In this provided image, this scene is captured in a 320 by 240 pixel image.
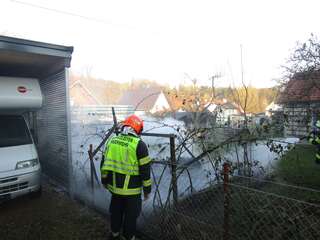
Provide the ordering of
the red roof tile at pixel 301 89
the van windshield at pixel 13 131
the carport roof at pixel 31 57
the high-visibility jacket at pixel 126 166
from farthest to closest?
→ 1. the red roof tile at pixel 301 89
2. the van windshield at pixel 13 131
3. the carport roof at pixel 31 57
4. the high-visibility jacket at pixel 126 166

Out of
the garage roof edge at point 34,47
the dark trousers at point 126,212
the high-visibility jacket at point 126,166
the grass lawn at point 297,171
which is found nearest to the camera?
the high-visibility jacket at point 126,166

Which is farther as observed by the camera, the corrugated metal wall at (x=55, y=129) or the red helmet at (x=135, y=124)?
the corrugated metal wall at (x=55, y=129)

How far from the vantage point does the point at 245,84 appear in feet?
17.9

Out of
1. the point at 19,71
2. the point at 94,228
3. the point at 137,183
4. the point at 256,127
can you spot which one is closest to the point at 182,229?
the point at 137,183

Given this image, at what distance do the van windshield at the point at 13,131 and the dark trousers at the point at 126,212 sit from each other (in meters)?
3.48

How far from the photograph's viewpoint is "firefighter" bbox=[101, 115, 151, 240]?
134 inches

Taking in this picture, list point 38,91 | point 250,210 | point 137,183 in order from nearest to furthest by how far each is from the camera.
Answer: point 137,183 → point 250,210 → point 38,91

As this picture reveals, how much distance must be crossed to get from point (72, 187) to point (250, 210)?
3.94 meters

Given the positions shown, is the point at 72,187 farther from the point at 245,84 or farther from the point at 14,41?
the point at 245,84

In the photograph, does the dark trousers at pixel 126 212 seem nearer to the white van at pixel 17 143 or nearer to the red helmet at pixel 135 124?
the red helmet at pixel 135 124

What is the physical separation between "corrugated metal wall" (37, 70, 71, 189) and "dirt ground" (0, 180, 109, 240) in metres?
0.75

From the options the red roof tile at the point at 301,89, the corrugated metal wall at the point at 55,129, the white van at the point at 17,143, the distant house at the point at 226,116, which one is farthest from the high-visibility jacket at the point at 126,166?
the red roof tile at the point at 301,89

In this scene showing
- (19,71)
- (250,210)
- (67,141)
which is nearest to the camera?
(250,210)

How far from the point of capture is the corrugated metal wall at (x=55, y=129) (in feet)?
19.8
